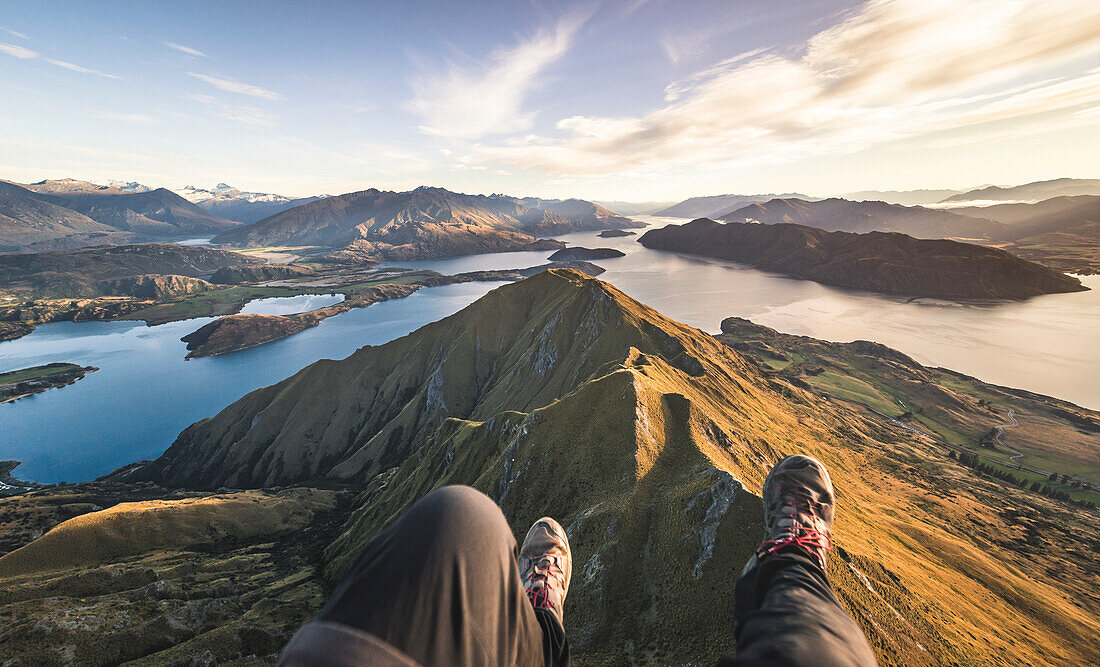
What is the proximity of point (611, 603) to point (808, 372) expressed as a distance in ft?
429

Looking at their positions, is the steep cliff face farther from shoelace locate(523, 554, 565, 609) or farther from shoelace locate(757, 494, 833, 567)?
shoelace locate(523, 554, 565, 609)

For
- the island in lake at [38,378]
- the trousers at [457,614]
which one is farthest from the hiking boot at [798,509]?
the island in lake at [38,378]

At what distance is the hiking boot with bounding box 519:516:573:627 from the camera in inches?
305

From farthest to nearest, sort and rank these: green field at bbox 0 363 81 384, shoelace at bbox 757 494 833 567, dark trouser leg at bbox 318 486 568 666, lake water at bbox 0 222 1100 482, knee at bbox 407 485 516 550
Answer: green field at bbox 0 363 81 384, lake water at bbox 0 222 1100 482, shoelace at bbox 757 494 833 567, knee at bbox 407 485 516 550, dark trouser leg at bbox 318 486 568 666

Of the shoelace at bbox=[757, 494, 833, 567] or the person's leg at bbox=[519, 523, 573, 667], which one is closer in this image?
the person's leg at bbox=[519, 523, 573, 667]

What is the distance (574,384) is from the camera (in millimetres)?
64062

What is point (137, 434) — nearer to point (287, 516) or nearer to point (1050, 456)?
point (287, 516)

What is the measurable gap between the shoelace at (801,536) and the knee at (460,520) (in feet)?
19.7

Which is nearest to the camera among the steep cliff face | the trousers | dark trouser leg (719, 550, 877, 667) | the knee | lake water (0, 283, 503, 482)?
the trousers

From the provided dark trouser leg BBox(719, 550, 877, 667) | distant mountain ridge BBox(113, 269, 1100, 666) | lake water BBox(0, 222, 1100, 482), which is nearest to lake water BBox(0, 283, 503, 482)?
lake water BBox(0, 222, 1100, 482)

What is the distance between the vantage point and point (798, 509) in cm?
977

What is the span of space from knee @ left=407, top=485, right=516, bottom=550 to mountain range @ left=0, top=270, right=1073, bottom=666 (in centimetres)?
1698

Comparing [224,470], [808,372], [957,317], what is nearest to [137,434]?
[224,470]

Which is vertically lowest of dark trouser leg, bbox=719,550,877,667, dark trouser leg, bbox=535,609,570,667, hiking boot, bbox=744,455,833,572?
hiking boot, bbox=744,455,833,572
